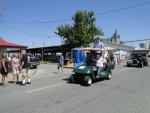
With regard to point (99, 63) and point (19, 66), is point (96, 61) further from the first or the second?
point (19, 66)

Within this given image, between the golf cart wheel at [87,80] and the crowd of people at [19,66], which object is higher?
the crowd of people at [19,66]

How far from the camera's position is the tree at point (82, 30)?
48.6m

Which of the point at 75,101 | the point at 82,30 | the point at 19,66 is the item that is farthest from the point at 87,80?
the point at 82,30

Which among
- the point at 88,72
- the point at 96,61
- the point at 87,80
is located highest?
the point at 96,61

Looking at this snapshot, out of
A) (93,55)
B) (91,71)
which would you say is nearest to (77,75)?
(91,71)

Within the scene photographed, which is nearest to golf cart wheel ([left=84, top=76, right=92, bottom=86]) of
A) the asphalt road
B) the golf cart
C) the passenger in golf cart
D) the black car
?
the golf cart

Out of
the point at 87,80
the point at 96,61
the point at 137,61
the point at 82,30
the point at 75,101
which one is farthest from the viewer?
the point at 82,30

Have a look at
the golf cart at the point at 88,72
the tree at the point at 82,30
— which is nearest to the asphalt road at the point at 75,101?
the golf cart at the point at 88,72

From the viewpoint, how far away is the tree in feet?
160

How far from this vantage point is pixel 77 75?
1670 centimetres

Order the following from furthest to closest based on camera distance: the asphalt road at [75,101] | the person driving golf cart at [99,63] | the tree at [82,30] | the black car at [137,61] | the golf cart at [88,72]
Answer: the tree at [82,30] → the black car at [137,61] → the person driving golf cart at [99,63] → the golf cart at [88,72] → the asphalt road at [75,101]

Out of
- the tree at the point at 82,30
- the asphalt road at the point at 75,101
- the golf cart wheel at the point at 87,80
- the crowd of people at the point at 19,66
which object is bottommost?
the asphalt road at the point at 75,101

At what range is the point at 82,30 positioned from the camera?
4869 cm

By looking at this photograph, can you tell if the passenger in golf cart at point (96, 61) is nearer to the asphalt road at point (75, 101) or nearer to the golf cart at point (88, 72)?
the golf cart at point (88, 72)
